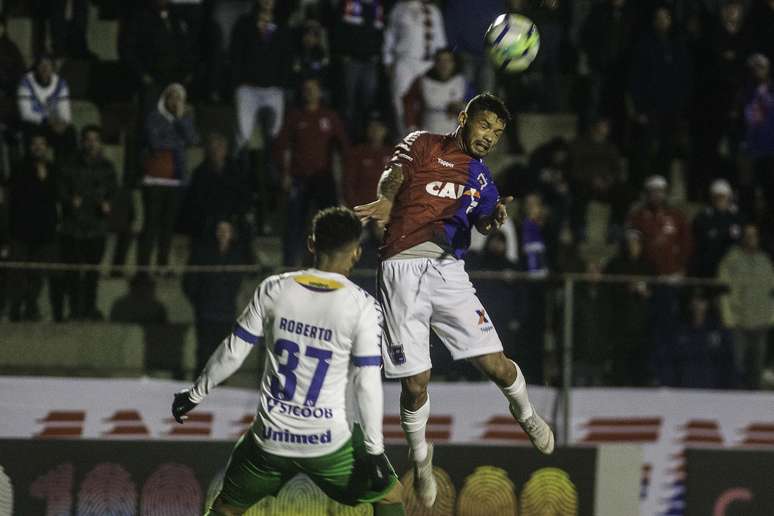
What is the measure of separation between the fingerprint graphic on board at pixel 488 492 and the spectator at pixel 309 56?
5.54 metres

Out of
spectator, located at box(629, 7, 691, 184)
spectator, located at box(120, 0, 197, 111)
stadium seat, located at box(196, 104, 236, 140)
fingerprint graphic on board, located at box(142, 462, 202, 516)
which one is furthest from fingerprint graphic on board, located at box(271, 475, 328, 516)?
spectator, located at box(629, 7, 691, 184)

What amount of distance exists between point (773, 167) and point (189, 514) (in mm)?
7803

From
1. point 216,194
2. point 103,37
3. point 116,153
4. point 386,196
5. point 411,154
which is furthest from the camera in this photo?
point 103,37

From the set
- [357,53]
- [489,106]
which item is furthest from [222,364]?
[357,53]

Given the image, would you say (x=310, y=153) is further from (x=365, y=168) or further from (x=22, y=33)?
(x=22, y=33)

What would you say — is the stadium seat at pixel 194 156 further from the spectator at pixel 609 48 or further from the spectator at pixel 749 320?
the spectator at pixel 749 320

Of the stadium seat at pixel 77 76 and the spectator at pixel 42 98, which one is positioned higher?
the stadium seat at pixel 77 76

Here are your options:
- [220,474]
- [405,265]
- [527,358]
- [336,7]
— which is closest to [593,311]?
[527,358]

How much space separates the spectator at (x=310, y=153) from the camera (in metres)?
13.8

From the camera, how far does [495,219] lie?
746 centimetres

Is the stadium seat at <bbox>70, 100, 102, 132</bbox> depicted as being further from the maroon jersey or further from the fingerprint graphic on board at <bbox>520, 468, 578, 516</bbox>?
the maroon jersey

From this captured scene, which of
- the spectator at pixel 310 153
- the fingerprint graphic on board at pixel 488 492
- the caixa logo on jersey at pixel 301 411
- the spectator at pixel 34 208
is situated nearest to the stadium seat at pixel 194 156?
the spectator at pixel 310 153

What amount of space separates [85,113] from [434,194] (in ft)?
29.6

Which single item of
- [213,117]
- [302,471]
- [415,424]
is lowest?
[302,471]
